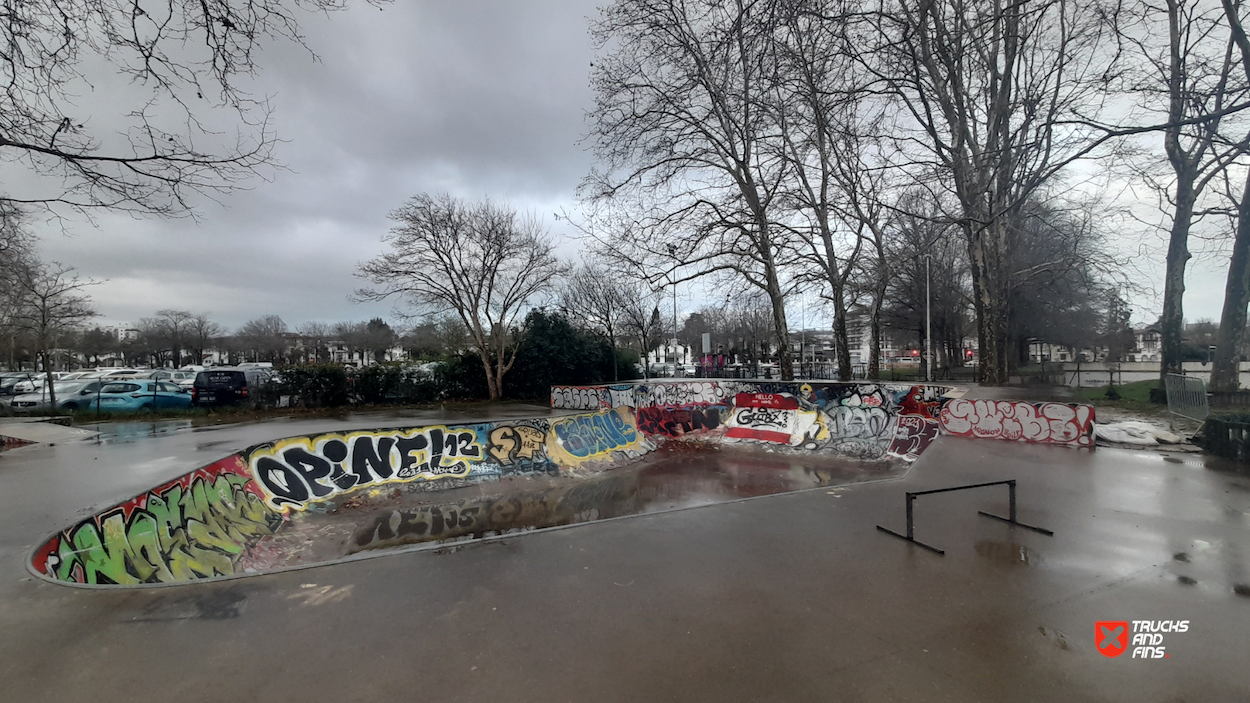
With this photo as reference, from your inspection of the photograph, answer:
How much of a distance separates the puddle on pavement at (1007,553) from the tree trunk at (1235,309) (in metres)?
17.4

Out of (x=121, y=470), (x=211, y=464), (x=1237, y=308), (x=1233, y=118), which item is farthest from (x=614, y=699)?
(x=1237, y=308)

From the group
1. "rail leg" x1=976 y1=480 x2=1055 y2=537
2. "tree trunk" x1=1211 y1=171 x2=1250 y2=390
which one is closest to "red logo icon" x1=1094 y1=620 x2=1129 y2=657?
"rail leg" x1=976 y1=480 x2=1055 y2=537

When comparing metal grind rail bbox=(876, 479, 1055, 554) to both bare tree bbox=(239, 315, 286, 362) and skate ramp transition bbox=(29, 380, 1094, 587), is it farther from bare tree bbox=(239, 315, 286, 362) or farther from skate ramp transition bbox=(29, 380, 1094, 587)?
bare tree bbox=(239, 315, 286, 362)

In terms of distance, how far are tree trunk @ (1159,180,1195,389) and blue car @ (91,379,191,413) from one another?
3593 cm

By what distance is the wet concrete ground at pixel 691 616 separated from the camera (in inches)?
129

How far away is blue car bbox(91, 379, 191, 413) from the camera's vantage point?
1851cm

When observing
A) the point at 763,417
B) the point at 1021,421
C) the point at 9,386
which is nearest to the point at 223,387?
the point at 9,386

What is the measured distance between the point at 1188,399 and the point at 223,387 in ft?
98.9

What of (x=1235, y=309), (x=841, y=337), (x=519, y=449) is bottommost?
(x=519, y=449)

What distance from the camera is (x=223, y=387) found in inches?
768

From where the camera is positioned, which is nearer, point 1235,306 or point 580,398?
point 1235,306

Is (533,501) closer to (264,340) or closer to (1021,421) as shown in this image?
(1021,421)

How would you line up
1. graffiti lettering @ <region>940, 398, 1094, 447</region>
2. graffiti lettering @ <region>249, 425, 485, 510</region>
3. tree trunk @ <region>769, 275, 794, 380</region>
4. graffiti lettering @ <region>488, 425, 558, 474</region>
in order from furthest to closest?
1. tree trunk @ <region>769, 275, 794, 380</region>
2. graffiti lettering @ <region>940, 398, 1094, 447</region>
3. graffiti lettering @ <region>488, 425, 558, 474</region>
4. graffiti lettering @ <region>249, 425, 485, 510</region>

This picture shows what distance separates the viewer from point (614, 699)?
3.14 m
